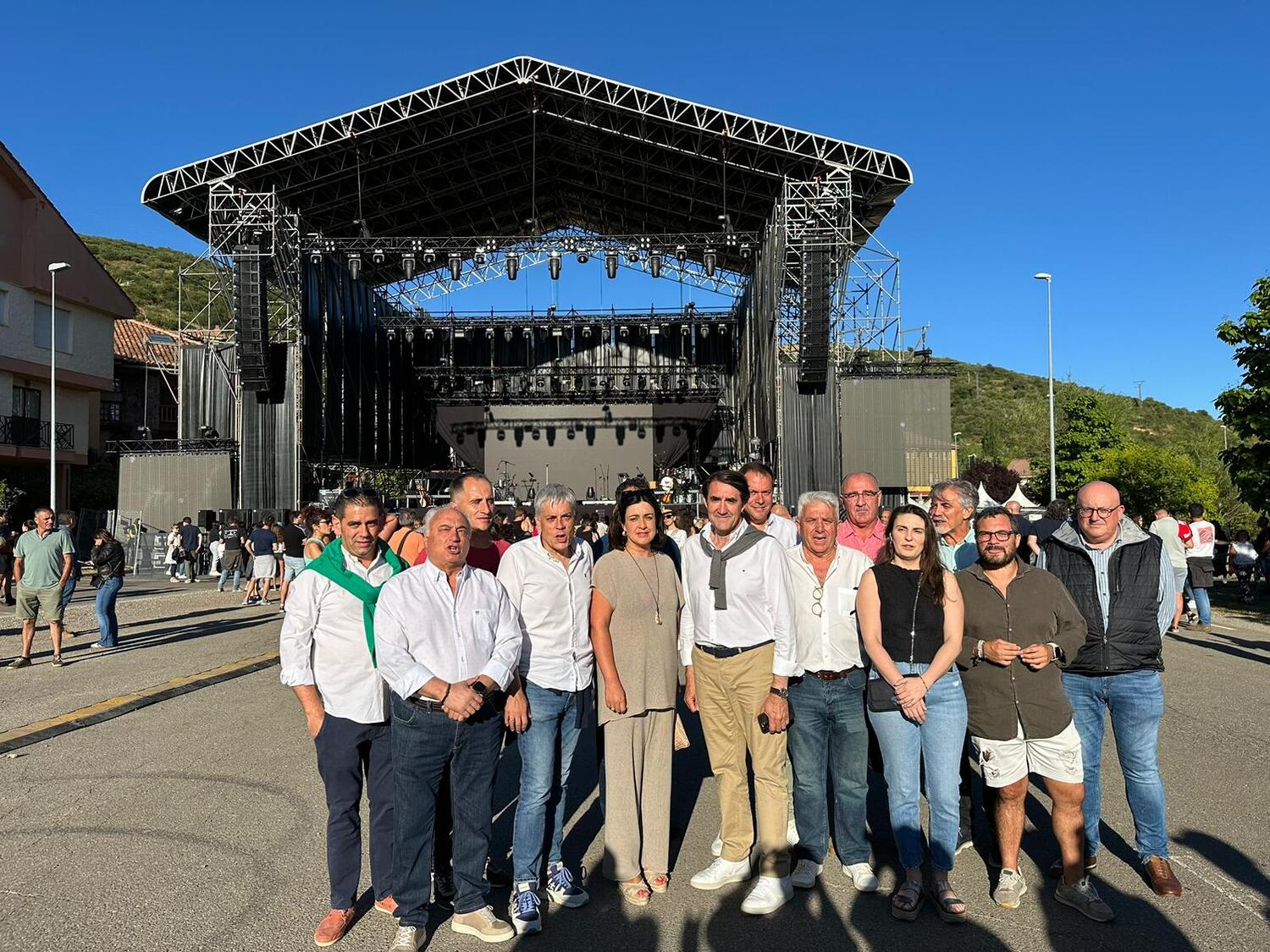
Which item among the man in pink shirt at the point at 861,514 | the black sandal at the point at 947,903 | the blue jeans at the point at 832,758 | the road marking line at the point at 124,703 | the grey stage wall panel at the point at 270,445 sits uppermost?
the grey stage wall panel at the point at 270,445

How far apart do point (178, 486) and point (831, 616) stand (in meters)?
25.8

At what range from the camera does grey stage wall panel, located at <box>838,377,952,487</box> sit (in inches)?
995

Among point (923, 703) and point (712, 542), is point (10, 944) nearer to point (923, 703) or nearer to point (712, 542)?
point (712, 542)

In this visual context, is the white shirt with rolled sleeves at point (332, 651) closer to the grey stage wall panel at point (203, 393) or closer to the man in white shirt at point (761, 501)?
the man in white shirt at point (761, 501)

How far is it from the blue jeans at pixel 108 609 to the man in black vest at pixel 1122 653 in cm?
976

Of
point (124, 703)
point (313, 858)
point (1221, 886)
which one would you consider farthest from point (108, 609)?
point (1221, 886)

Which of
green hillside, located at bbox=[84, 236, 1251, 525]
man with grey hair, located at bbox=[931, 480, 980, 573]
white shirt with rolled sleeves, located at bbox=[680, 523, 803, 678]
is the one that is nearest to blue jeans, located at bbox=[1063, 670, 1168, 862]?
man with grey hair, located at bbox=[931, 480, 980, 573]

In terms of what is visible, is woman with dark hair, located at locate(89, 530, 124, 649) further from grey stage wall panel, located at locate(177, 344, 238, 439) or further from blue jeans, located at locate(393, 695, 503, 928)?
grey stage wall panel, located at locate(177, 344, 238, 439)

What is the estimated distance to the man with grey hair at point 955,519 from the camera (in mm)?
5055

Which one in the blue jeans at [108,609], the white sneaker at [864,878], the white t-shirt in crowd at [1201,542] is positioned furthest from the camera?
the white t-shirt in crowd at [1201,542]

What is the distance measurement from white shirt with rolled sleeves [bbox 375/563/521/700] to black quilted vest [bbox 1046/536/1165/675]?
7.91ft

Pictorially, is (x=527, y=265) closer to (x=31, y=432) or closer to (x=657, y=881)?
(x=31, y=432)

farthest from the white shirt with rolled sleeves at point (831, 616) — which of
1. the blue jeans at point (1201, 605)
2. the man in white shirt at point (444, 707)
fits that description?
the blue jeans at point (1201, 605)

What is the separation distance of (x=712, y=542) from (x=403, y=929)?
190 cm
